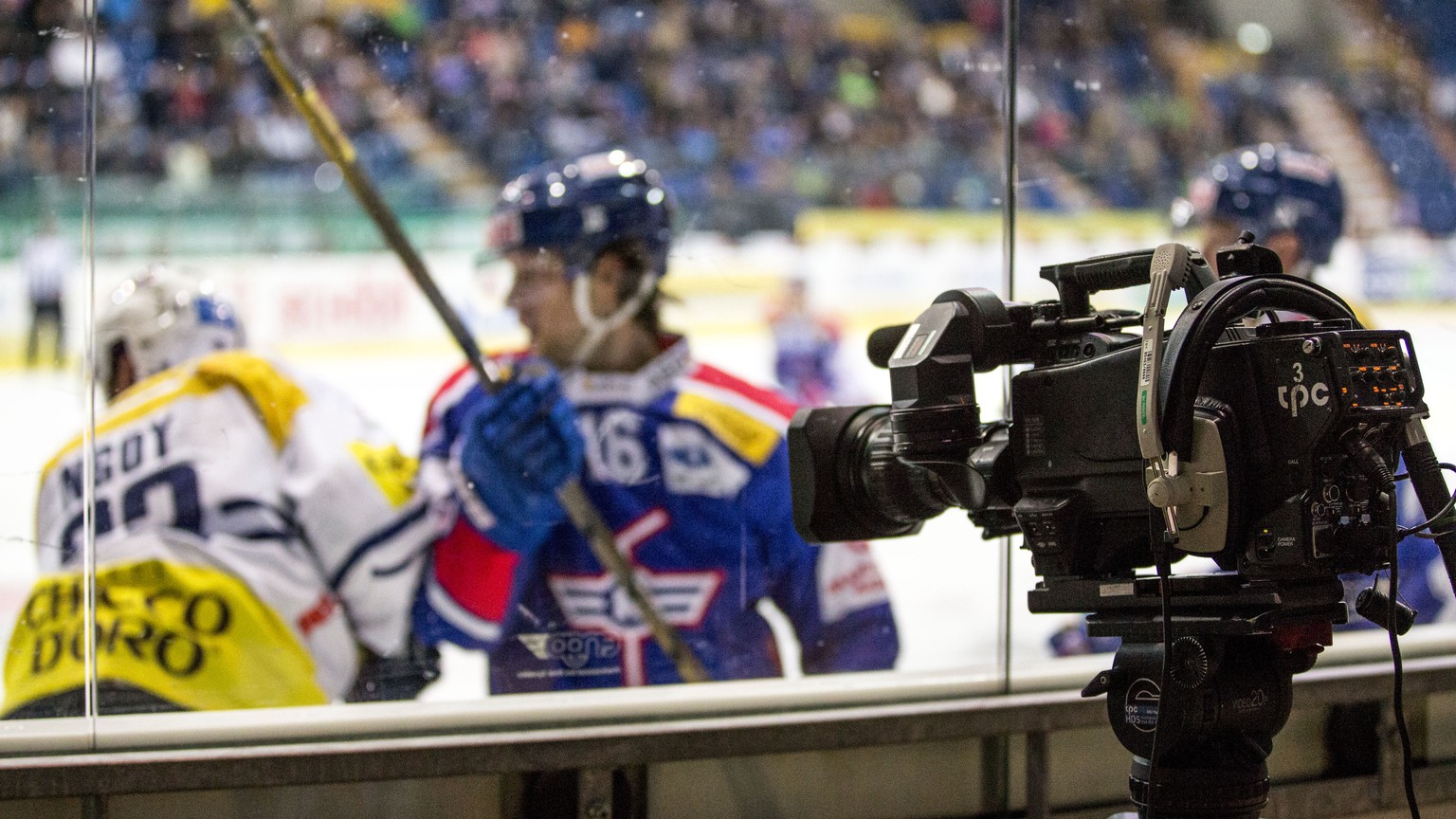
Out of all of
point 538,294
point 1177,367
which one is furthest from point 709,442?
point 1177,367

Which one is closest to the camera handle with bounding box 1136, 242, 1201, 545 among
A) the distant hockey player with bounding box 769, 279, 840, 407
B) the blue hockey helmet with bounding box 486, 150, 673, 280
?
the blue hockey helmet with bounding box 486, 150, 673, 280

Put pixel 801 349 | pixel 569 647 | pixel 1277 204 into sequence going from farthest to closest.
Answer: pixel 801 349, pixel 1277 204, pixel 569 647

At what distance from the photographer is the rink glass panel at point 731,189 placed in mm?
2004

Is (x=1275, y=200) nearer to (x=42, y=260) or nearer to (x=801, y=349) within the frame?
(x=42, y=260)

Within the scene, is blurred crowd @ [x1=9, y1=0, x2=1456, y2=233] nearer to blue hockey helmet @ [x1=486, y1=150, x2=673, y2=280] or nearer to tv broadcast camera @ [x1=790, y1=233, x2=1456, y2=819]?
blue hockey helmet @ [x1=486, y1=150, x2=673, y2=280]

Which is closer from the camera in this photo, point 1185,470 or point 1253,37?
point 1185,470

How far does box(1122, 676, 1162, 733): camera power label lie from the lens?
1.17 metres

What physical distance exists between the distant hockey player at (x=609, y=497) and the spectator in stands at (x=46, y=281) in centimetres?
55

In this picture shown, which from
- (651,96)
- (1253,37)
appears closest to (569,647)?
(651,96)

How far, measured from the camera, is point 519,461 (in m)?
2.03

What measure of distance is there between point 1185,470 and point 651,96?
2.44 metres

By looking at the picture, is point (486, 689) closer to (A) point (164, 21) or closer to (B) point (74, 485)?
(B) point (74, 485)

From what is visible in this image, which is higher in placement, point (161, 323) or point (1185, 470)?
point (161, 323)

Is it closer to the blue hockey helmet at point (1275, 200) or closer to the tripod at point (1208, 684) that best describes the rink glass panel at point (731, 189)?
the blue hockey helmet at point (1275, 200)
